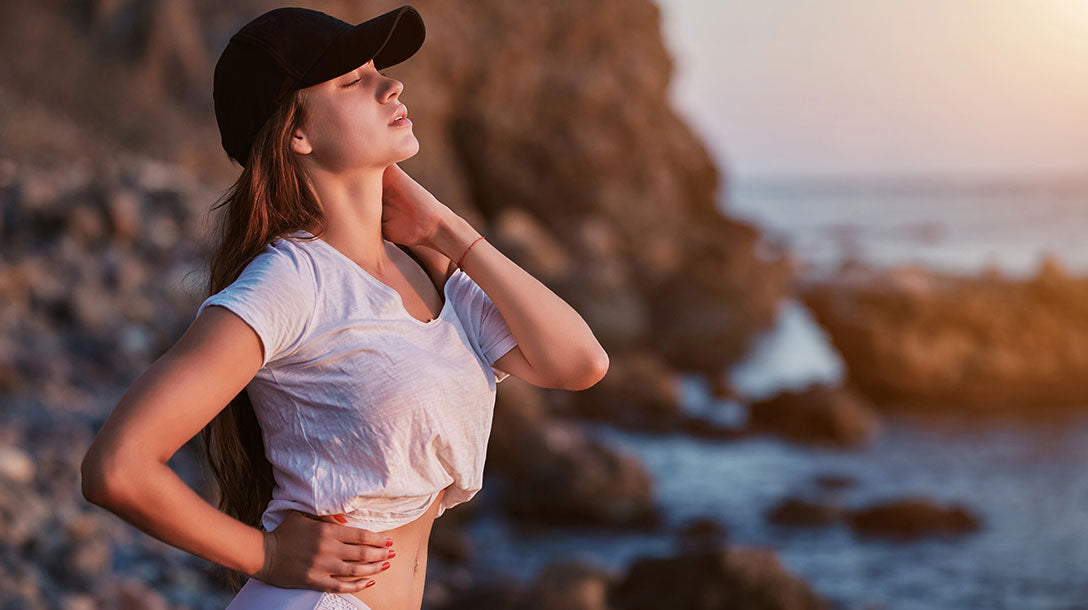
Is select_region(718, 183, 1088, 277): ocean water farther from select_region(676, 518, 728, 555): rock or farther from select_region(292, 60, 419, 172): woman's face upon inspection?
select_region(292, 60, 419, 172): woman's face

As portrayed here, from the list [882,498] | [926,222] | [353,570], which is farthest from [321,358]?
[926,222]

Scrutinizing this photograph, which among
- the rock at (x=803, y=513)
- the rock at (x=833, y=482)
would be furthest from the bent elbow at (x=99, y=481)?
the rock at (x=833, y=482)

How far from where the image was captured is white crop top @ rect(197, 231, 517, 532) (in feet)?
6.19

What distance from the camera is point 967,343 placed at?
19.6 m

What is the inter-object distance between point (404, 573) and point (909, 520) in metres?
11.3

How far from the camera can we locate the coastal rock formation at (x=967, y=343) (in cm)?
1903

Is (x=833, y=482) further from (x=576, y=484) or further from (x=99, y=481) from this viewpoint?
→ (x=99, y=481)

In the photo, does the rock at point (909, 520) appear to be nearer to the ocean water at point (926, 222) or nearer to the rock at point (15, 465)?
the rock at point (15, 465)

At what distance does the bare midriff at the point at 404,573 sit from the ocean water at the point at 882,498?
8319 millimetres

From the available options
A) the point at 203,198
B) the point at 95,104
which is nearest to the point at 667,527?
the point at 203,198

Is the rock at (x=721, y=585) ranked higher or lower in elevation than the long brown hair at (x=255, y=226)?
higher

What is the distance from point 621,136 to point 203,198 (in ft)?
49.0

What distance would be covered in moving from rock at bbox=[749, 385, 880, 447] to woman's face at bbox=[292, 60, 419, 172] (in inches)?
570

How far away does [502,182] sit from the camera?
2716 cm
